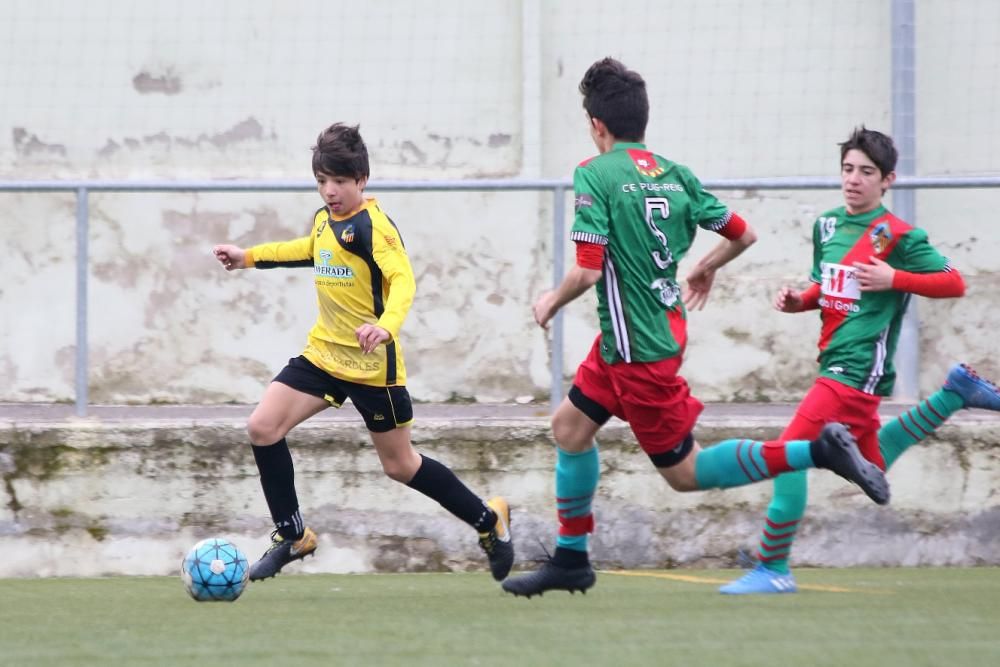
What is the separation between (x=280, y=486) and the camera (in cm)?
602

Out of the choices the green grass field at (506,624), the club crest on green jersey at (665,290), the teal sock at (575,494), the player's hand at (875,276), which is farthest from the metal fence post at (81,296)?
the player's hand at (875,276)

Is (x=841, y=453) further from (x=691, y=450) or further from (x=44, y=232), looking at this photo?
(x=44, y=232)

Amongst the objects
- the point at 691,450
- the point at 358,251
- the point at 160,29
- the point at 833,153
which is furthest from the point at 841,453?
the point at 160,29

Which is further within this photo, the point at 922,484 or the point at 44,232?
the point at 44,232

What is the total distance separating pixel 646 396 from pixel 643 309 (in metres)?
0.29

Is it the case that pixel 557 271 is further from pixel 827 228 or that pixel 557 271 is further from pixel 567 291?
pixel 567 291

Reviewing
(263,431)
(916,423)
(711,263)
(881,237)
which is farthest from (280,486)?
(916,423)

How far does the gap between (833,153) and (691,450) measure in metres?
3.86

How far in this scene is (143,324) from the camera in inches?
297

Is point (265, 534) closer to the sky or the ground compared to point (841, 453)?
closer to the ground

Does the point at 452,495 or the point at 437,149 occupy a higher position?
the point at 437,149

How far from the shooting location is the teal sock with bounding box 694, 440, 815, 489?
5418 mm

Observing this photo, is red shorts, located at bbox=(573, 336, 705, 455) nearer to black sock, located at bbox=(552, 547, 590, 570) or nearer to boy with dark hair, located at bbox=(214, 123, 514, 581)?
black sock, located at bbox=(552, 547, 590, 570)

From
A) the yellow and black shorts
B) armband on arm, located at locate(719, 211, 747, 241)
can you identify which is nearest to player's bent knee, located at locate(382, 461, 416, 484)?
the yellow and black shorts
